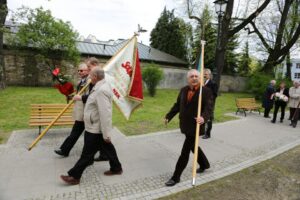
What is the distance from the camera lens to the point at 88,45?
2369cm

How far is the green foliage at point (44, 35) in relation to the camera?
53.6 feet

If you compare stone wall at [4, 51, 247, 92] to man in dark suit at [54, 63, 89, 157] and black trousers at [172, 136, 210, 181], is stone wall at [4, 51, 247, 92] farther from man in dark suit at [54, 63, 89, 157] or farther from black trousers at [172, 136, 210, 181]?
black trousers at [172, 136, 210, 181]

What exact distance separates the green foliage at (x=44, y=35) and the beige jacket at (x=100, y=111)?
48.0 feet

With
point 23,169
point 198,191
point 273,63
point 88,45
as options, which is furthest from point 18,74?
point 273,63

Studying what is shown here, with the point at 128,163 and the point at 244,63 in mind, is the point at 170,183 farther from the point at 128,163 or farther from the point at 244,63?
the point at 244,63

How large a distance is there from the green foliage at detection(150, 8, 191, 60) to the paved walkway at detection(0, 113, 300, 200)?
27.1 m

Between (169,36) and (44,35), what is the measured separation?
2176 cm

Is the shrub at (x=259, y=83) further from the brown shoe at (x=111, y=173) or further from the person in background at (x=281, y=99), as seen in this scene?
the brown shoe at (x=111, y=173)

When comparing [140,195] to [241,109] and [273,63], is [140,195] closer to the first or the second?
[241,109]

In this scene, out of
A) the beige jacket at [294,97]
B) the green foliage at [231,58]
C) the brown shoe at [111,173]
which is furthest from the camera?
the green foliage at [231,58]

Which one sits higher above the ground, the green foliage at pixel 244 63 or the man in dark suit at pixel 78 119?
the green foliage at pixel 244 63

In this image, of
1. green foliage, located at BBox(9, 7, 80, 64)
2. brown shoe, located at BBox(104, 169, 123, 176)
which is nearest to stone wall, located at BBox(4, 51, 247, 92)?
green foliage, located at BBox(9, 7, 80, 64)

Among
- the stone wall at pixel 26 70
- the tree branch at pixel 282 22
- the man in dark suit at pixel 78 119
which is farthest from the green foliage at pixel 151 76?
Result: the man in dark suit at pixel 78 119

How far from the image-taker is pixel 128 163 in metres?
4.92
